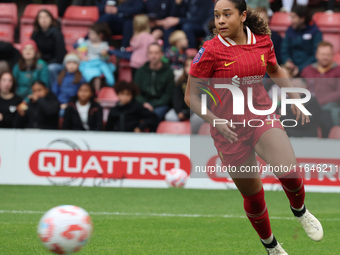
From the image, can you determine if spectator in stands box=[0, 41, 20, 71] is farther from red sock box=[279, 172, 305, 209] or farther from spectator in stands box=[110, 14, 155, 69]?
red sock box=[279, 172, 305, 209]

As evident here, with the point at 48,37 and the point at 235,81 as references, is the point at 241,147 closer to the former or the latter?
the point at 235,81

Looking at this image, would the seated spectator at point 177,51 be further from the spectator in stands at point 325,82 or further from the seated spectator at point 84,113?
the spectator in stands at point 325,82

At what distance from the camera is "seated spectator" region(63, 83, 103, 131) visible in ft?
40.4

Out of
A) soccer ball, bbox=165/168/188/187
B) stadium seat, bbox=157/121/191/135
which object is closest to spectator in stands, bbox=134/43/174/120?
stadium seat, bbox=157/121/191/135

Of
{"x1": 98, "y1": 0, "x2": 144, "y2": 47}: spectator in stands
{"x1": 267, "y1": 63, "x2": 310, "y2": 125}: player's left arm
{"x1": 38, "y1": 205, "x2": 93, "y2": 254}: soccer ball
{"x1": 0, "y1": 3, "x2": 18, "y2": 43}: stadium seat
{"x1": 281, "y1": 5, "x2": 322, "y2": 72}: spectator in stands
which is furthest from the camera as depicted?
{"x1": 0, "y1": 3, "x2": 18, "y2": 43}: stadium seat

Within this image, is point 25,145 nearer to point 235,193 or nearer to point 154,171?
point 154,171

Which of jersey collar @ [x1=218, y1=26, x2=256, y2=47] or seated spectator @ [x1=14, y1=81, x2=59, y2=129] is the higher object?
jersey collar @ [x1=218, y1=26, x2=256, y2=47]

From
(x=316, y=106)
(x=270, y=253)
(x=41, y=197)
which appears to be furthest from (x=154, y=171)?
(x=270, y=253)

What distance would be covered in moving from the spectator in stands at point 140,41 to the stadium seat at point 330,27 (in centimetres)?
375

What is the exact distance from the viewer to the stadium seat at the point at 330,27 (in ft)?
48.5

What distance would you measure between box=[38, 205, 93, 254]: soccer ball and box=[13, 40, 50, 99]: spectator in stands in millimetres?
8556

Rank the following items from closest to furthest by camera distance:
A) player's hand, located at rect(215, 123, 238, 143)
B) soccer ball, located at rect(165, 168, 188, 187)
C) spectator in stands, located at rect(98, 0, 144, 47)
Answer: player's hand, located at rect(215, 123, 238, 143)
soccer ball, located at rect(165, 168, 188, 187)
spectator in stands, located at rect(98, 0, 144, 47)

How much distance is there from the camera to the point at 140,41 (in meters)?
13.9

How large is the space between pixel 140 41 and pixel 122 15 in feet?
4.56
